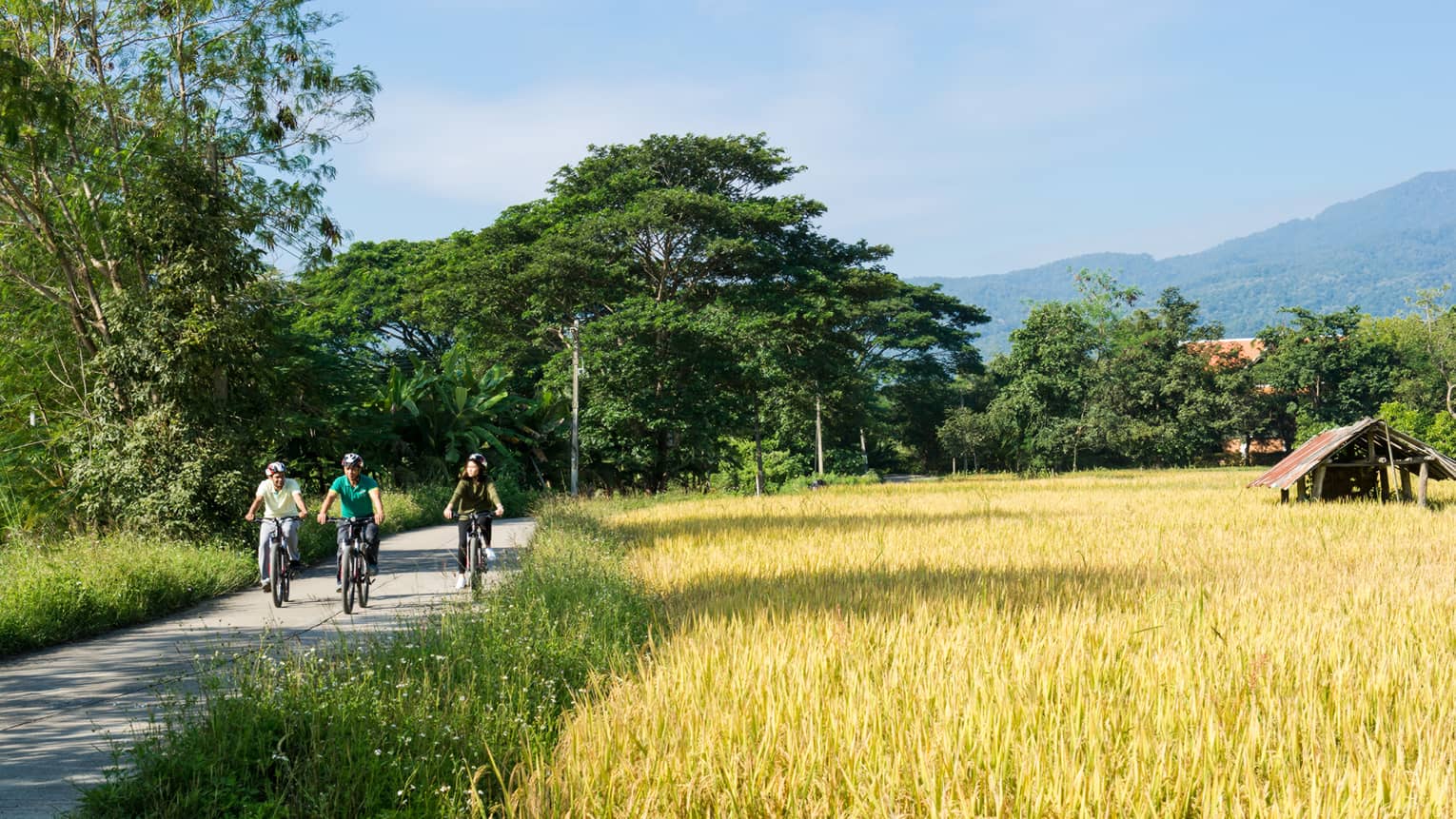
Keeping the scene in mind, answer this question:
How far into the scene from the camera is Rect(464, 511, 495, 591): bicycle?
12578 millimetres

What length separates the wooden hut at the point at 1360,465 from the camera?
20.8m

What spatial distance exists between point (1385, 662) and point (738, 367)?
31996 mm

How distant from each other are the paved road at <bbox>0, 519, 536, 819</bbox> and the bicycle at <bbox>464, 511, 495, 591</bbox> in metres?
0.55

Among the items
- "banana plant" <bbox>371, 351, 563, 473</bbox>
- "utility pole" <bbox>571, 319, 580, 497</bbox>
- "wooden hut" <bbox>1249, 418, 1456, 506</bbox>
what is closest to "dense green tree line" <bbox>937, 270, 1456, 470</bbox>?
"utility pole" <bbox>571, 319, 580, 497</bbox>

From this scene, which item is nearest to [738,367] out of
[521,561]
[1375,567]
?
[521,561]

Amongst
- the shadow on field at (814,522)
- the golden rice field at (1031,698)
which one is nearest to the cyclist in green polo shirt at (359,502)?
the golden rice field at (1031,698)

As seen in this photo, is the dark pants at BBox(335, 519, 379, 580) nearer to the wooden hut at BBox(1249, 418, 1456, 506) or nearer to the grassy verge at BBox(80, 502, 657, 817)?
the grassy verge at BBox(80, 502, 657, 817)

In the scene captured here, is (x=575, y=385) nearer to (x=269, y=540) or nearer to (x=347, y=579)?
(x=269, y=540)

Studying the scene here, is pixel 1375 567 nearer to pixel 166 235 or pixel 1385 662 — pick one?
pixel 1385 662

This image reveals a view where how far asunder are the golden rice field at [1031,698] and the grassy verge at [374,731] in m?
0.35

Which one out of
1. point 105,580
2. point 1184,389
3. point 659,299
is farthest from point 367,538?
point 1184,389

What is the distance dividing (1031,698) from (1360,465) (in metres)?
20.4

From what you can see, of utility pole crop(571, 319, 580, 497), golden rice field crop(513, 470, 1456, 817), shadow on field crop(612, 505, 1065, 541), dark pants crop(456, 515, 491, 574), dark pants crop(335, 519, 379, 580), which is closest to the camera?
golden rice field crop(513, 470, 1456, 817)

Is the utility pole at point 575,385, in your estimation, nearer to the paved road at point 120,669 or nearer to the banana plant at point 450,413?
the banana plant at point 450,413
